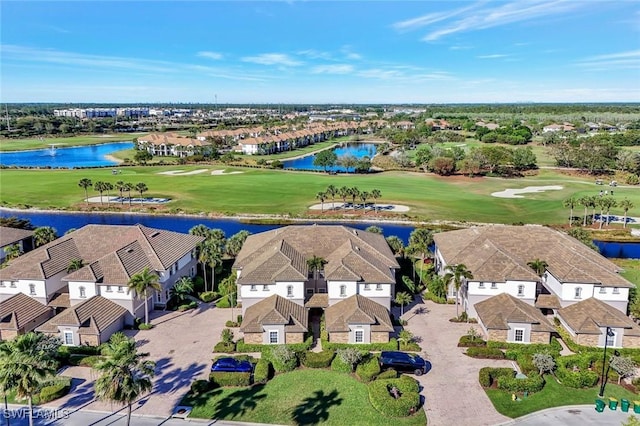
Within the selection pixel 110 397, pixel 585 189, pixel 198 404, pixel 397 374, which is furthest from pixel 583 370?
pixel 585 189

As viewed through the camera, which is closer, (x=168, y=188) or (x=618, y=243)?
(x=618, y=243)

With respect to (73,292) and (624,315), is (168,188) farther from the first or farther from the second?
(624,315)

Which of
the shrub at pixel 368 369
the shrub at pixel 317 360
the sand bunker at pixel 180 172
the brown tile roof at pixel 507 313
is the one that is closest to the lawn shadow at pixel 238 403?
the shrub at pixel 317 360

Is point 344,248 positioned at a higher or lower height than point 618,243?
higher

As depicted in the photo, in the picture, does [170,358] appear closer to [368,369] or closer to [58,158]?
[368,369]

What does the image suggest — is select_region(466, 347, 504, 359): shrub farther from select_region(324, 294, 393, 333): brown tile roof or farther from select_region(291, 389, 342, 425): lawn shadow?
select_region(291, 389, 342, 425): lawn shadow

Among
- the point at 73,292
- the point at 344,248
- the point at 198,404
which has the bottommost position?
the point at 198,404

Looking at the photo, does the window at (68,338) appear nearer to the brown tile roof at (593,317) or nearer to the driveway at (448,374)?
the driveway at (448,374)

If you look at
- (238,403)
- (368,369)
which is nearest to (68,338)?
(238,403)
